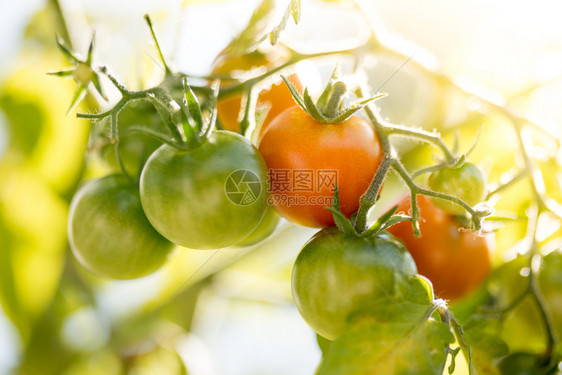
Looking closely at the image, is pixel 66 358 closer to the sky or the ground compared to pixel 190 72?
closer to the ground

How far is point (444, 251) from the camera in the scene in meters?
0.82

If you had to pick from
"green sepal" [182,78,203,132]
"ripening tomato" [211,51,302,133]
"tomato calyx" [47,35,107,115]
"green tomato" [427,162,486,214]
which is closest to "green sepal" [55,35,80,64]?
"tomato calyx" [47,35,107,115]

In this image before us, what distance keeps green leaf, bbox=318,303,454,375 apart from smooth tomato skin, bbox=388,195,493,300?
22 centimetres

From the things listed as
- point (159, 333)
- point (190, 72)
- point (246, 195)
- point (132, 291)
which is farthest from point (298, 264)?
point (132, 291)

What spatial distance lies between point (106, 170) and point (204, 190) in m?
0.44

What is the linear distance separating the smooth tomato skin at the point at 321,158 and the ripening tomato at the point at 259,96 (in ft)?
0.43

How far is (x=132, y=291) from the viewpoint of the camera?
4.37 feet

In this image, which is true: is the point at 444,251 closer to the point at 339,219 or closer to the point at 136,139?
the point at 339,219

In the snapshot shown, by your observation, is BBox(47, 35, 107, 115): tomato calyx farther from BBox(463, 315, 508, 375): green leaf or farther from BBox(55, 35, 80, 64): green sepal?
BBox(463, 315, 508, 375): green leaf

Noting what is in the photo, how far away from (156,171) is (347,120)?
8.9 inches

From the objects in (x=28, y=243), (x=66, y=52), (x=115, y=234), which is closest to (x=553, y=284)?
(x=115, y=234)

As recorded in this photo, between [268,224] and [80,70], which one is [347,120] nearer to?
[268,224]

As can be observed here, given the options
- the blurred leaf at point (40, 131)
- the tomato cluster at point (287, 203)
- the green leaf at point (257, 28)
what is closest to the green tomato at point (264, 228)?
the tomato cluster at point (287, 203)

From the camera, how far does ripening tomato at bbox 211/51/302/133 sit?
846 millimetres
